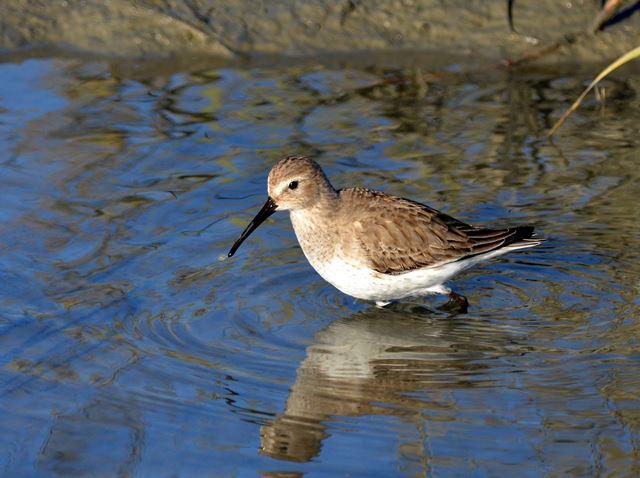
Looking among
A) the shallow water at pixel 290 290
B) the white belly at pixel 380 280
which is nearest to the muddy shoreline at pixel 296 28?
the shallow water at pixel 290 290

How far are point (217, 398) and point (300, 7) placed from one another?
7172 mm

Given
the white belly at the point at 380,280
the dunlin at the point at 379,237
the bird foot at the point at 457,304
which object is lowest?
the bird foot at the point at 457,304

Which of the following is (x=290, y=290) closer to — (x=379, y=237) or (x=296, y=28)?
(x=379, y=237)

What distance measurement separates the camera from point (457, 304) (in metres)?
8.80

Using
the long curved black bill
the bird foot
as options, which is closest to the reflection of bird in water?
the bird foot

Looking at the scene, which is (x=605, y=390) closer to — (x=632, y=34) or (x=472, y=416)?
(x=472, y=416)

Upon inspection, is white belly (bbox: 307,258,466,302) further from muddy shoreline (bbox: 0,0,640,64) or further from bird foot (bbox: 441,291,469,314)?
muddy shoreline (bbox: 0,0,640,64)

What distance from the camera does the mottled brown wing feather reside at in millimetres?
8758

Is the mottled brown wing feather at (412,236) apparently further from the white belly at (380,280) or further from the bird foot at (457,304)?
the bird foot at (457,304)

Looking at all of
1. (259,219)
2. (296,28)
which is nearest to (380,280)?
(259,219)

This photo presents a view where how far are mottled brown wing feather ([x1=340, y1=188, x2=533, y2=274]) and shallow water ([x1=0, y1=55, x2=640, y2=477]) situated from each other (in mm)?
400

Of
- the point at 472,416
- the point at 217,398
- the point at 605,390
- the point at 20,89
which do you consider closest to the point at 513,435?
the point at 472,416

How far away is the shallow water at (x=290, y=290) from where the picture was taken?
662 centimetres

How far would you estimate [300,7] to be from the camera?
43.8 feet
